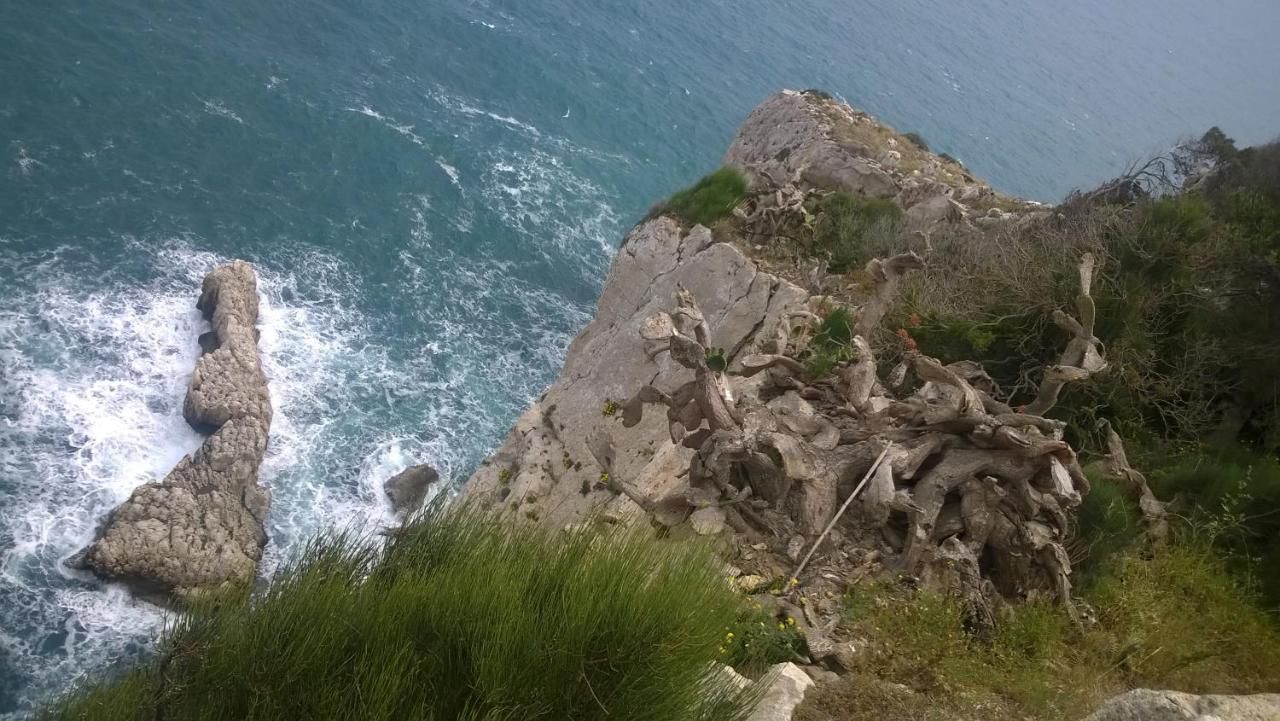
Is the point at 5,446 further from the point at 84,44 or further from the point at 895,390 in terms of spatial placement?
the point at 895,390

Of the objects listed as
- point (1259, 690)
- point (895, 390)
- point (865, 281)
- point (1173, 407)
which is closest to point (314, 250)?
point (865, 281)

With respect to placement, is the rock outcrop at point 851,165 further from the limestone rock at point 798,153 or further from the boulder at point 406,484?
the boulder at point 406,484

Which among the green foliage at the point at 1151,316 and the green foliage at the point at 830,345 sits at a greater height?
the green foliage at the point at 1151,316

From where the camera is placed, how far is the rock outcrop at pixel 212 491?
23.5 metres

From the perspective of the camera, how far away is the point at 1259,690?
8523 mm

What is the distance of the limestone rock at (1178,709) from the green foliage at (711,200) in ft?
56.3

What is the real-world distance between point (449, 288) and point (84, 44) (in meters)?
20.9

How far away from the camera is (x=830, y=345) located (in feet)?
43.4

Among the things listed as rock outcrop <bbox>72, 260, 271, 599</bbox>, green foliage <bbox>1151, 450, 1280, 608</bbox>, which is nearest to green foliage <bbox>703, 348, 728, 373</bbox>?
green foliage <bbox>1151, 450, 1280, 608</bbox>

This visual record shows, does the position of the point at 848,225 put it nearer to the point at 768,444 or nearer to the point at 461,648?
the point at 768,444

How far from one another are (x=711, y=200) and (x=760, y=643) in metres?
17.2

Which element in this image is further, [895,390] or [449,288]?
[449,288]

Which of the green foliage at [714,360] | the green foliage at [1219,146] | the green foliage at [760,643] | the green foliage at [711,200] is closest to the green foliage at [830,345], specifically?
the green foliage at [714,360]

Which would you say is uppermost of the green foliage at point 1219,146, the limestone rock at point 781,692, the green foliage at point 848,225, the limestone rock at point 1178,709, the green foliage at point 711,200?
the green foliage at point 1219,146
